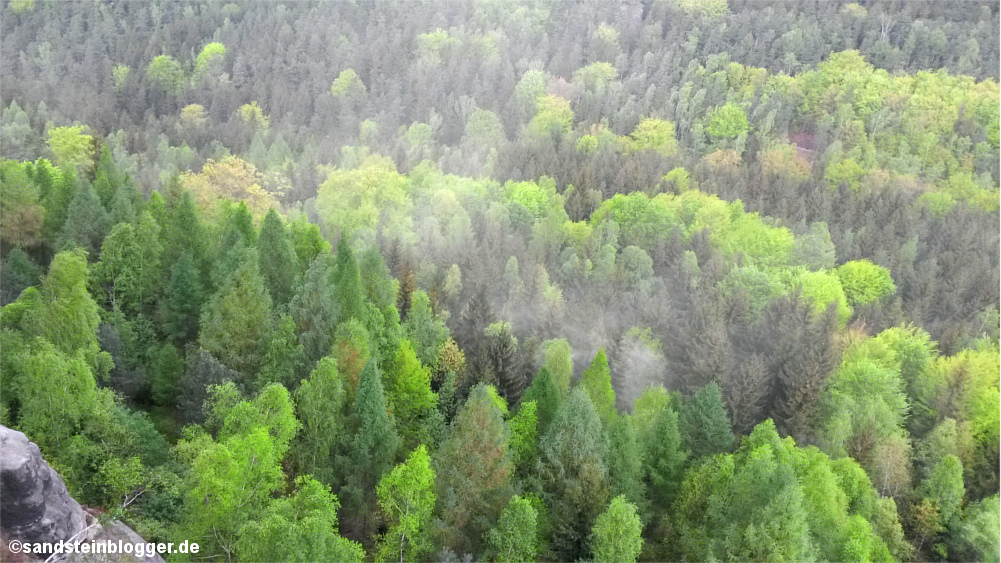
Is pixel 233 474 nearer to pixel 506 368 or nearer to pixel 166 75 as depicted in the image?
pixel 506 368

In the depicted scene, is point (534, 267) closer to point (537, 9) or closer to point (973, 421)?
point (973, 421)

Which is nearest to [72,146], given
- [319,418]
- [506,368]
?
[506,368]

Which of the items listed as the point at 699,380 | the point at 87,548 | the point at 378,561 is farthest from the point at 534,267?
the point at 87,548

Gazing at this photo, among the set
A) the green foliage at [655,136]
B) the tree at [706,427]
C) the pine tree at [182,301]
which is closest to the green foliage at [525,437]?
the tree at [706,427]

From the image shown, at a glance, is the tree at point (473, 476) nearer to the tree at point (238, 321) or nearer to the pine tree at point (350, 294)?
the pine tree at point (350, 294)

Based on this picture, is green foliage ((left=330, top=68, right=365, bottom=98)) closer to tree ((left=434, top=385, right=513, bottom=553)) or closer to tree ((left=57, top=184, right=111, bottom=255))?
tree ((left=57, top=184, right=111, bottom=255))
